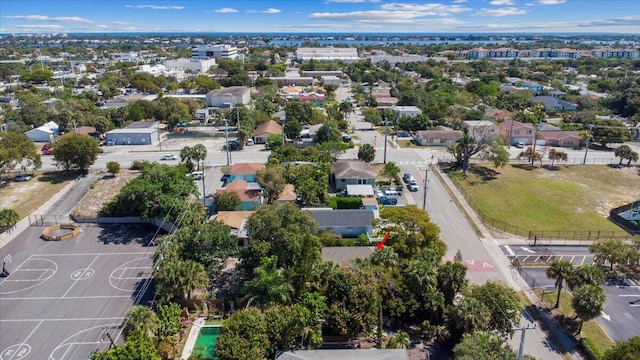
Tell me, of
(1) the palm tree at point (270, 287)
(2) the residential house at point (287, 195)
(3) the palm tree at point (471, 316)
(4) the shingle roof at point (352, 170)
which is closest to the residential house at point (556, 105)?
(4) the shingle roof at point (352, 170)

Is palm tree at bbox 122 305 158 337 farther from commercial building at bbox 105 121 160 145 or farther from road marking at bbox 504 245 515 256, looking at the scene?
commercial building at bbox 105 121 160 145

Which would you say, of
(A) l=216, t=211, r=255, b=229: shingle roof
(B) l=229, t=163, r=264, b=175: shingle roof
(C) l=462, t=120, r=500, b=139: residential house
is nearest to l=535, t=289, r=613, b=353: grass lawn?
(A) l=216, t=211, r=255, b=229: shingle roof

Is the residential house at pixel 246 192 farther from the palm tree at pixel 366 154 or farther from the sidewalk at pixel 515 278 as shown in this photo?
the sidewalk at pixel 515 278

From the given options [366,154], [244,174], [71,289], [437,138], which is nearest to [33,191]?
[244,174]

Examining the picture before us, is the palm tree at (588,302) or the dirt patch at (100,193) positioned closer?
the palm tree at (588,302)

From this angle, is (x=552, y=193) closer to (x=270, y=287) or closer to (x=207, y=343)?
(x=270, y=287)
